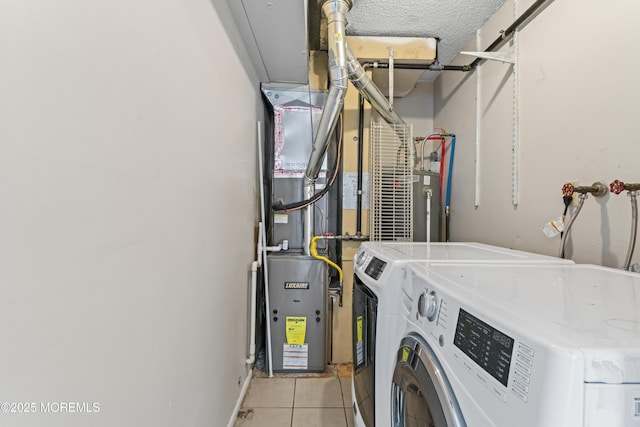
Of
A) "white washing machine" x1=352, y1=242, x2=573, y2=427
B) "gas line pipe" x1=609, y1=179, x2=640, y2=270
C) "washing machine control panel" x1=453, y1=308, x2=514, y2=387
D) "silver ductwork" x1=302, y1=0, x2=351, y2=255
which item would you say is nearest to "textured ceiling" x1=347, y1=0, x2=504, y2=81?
"silver ductwork" x1=302, y1=0, x2=351, y2=255

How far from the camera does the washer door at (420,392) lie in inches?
23.5

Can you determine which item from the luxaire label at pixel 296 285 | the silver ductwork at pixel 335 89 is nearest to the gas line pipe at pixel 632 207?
the silver ductwork at pixel 335 89

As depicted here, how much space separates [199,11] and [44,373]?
1.16m

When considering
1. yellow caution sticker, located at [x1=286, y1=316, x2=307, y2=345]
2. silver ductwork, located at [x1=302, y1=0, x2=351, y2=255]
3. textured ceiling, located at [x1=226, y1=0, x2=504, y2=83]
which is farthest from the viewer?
yellow caution sticker, located at [x1=286, y1=316, x2=307, y2=345]

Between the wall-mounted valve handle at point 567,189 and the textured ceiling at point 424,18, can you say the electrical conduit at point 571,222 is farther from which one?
the textured ceiling at point 424,18

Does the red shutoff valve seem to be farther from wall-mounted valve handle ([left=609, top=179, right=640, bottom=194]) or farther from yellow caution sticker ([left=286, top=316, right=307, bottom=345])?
yellow caution sticker ([left=286, top=316, right=307, bottom=345])

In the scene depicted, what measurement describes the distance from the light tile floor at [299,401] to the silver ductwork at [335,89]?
2.97 feet

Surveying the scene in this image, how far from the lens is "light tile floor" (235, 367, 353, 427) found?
1610 millimetres

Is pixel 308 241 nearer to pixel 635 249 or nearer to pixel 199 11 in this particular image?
pixel 199 11

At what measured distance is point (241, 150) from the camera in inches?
66.3

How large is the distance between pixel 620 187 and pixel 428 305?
912 millimetres

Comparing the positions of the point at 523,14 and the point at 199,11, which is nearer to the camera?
the point at 199,11

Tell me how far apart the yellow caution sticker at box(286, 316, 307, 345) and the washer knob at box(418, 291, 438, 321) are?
1.45 metres

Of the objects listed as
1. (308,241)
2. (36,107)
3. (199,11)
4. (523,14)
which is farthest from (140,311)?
(523,14)
